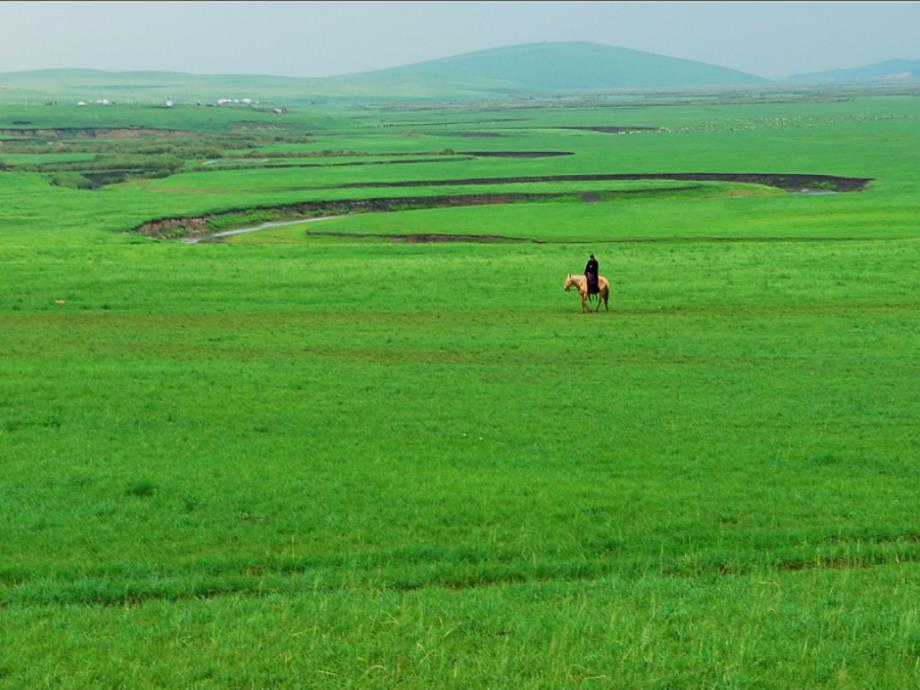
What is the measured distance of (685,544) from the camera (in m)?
15.1

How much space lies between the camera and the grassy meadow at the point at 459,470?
11.3m

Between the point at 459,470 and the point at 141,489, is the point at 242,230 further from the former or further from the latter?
the point at 141,489

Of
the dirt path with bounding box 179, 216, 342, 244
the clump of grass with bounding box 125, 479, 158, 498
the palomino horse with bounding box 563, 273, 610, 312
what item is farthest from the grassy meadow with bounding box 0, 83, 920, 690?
the dirt path with bounding box 179, 216, 342, 244

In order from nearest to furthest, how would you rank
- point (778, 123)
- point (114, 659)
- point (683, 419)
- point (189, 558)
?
point (114, 659)
point (189, 558)
point (683, 419)
point (778, 123)

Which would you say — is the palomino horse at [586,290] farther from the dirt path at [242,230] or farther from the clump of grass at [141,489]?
the dirt path at [242,230]

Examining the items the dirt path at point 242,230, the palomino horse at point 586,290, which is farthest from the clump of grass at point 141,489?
the dirt path at point 242,230

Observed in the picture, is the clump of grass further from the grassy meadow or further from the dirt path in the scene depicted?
the dirt path

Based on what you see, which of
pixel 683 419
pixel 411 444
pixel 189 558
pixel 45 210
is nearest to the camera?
pixel 189 558

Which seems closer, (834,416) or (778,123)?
(834,416)

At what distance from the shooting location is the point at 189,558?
1442 centimetres

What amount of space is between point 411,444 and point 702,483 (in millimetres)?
4906

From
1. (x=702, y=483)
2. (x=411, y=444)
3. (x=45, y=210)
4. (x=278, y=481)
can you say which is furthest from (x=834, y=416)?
(x=45, y=210)

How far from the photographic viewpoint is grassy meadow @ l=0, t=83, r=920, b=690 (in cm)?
1134

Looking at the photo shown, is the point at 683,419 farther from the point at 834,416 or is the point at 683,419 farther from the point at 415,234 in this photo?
the point at 415,234
